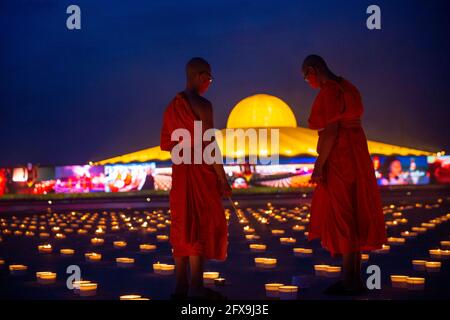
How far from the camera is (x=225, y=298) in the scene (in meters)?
6.51

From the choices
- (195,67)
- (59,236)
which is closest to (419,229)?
(59,236)

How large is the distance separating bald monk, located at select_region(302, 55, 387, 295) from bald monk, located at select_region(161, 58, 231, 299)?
3.14ft

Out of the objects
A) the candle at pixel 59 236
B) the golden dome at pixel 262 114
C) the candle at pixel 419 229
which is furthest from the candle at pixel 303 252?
the golden dome at pixel 262 114

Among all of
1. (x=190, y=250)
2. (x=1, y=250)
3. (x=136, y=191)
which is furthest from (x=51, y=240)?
(x=136, y=191)

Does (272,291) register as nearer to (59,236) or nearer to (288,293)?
(288,293)

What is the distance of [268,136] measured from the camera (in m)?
37.0

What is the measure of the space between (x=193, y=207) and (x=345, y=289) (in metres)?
1.46

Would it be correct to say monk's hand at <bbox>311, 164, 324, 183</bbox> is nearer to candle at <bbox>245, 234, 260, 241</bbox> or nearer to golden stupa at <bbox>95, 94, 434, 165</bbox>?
candle at <bbox>245, 234, 260, 241</bbox>

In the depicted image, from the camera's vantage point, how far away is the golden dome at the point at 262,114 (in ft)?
136

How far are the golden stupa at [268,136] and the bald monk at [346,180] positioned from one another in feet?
87.2

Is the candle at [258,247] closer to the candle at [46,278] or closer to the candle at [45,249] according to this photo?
the candle at [45,249]

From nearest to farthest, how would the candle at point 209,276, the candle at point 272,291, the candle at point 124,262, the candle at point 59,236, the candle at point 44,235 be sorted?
the candle at point 272,291 < the candle at point 209,276 < the candle at point 124,262 < the candle at point 59,236 < the candle at point 44,235

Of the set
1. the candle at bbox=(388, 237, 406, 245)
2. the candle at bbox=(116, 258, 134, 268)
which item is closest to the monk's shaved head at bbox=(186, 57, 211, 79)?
the candle at bbox=(116, 258, 134, 268)

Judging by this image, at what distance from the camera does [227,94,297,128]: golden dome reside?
41562 mm
